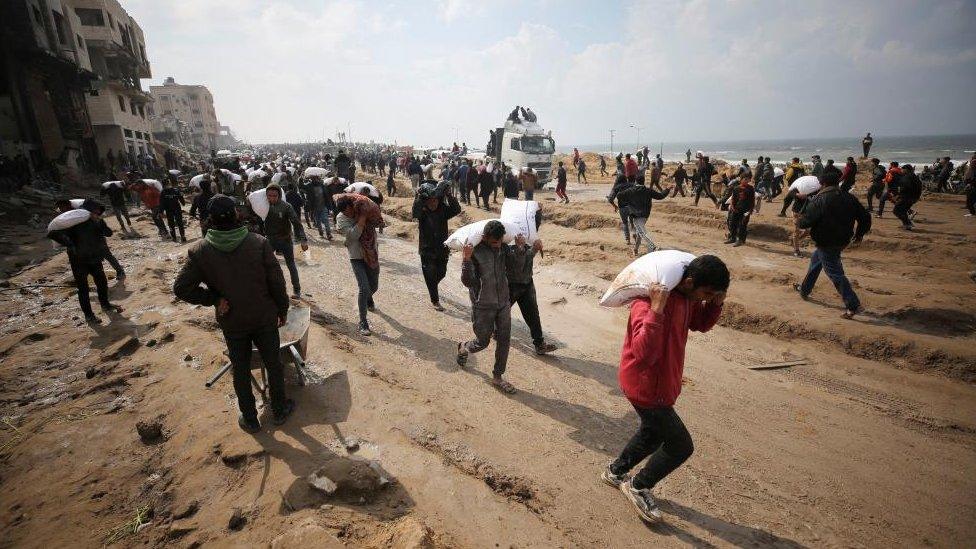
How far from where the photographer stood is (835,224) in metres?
5.68

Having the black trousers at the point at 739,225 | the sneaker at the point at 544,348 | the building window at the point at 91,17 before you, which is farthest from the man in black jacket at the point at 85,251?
the building window at the point at 91,17

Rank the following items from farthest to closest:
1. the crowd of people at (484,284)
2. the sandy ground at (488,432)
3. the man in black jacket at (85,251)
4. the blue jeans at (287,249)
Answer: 1. the blue jeans at (287,249)
2. the man in black jacket at (85,251)
3. the sandy ground at (488,432)
4. the crowd of people at (484,284)

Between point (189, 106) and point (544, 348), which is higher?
point (189, 106)

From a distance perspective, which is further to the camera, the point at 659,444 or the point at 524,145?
the point at 524,145

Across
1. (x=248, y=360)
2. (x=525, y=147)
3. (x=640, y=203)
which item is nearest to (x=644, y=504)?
(x=248, y=360)

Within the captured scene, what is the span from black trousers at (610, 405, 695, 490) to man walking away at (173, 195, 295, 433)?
2763 millimetres

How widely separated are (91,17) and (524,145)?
118 ft

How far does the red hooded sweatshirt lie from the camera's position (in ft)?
7.83

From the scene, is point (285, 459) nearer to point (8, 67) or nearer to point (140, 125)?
point (8, 67)

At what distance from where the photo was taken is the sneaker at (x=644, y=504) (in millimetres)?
2723

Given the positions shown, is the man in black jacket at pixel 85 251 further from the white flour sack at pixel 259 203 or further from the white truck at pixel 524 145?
the white truck at pixel 524 145

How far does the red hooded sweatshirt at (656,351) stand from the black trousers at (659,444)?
9 cm

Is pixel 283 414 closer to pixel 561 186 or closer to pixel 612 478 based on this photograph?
pixel 612 478

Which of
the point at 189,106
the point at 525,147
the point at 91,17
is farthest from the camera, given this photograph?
the point at 189,106
